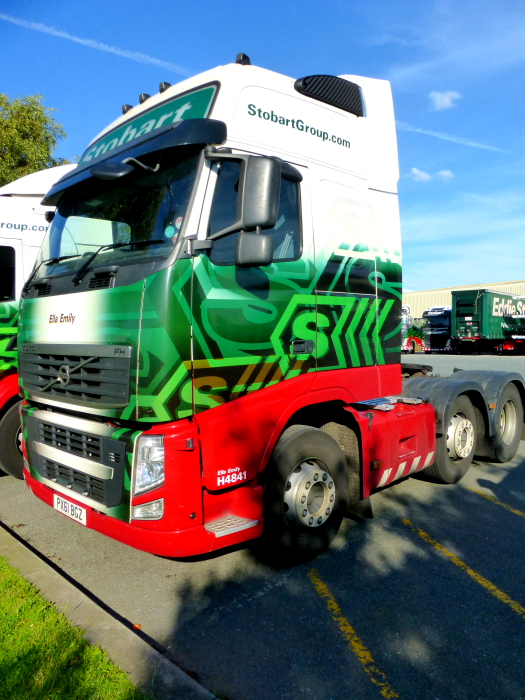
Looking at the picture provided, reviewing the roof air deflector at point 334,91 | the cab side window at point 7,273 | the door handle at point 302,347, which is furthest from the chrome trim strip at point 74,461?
the roof air deflector at point 334,91

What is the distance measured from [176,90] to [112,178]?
1.18 metres

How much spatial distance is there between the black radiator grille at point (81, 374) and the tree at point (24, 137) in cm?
1222

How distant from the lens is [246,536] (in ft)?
11.8

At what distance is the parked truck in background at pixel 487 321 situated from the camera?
28750mm

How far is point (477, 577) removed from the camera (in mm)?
3912

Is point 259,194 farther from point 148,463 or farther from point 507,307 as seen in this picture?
point 507,307

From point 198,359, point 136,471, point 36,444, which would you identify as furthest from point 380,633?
point 36,444

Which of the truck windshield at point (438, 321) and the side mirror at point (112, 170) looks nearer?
the side mirror at point (112, 170)

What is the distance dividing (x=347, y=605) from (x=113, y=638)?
1498 millimetres

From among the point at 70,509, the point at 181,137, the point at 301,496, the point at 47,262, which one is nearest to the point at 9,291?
the point at 47,262

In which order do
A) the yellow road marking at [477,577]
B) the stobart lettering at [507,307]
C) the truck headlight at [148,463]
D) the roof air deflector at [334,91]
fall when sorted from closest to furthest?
the truck headlight at [148,463]
the yellow road marking at [477,577]
the roof air deflector at [334,91]
the stobart lettering at [507,307]

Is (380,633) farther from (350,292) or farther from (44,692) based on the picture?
(350,292)

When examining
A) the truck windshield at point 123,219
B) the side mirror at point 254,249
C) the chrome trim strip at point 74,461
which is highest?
the truck windshield at point 123,219

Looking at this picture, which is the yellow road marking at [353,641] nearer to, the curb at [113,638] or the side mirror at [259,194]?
the curb at [113,638]
